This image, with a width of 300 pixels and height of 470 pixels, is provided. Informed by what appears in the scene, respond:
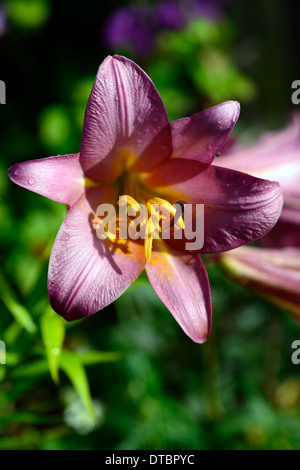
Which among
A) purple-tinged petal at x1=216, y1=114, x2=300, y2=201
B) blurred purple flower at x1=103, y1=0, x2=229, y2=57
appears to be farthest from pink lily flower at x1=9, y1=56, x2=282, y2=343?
blurred purple flower at x1=103, y1=0, x2=229, y2=57

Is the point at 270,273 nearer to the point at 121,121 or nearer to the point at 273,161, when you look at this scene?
the point at 273,161

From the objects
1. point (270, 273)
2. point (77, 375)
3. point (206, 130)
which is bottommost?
point (77, 375)

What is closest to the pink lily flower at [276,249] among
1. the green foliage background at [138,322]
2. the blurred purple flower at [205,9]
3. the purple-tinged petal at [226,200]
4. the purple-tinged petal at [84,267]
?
the purple-tinged petal at [226,200]

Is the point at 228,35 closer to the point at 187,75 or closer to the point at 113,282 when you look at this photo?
the point at 187,75

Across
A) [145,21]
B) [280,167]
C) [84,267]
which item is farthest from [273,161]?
[145,21]

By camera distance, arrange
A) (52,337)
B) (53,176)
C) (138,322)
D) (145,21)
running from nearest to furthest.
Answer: (53,176)
(52,337)
(138,322)
(145,21)

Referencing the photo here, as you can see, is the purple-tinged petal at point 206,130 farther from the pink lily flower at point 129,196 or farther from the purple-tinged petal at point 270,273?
the purple-tinged petal at point 270,273
